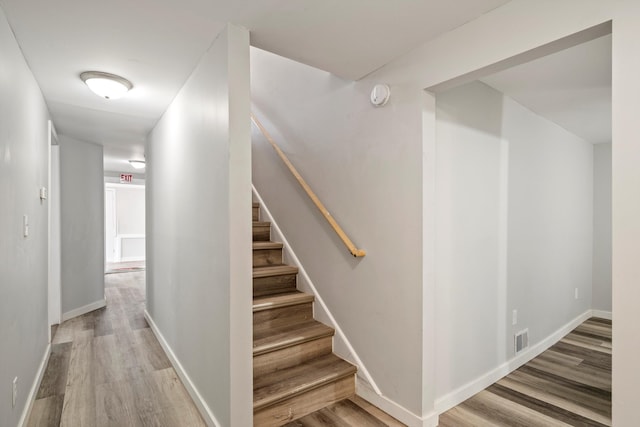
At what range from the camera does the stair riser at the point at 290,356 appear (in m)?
2.17

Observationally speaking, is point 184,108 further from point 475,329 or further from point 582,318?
point 582,318

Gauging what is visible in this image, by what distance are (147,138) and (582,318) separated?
5497mm

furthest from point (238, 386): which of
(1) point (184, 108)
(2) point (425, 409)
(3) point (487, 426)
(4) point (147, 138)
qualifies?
(4) point (147, 138)

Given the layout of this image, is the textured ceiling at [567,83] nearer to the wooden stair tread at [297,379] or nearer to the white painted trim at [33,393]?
the wooden stair tread at [297,379]

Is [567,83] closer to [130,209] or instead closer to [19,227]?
[19,227]

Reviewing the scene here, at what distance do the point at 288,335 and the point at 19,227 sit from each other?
1.71 metres

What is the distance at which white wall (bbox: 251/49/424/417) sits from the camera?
1.96 metres

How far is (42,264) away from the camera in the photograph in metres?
2.57

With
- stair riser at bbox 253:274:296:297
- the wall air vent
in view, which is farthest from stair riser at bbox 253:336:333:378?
the wall air vent

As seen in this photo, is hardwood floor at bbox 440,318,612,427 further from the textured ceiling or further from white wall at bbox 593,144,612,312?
the textured ceiling

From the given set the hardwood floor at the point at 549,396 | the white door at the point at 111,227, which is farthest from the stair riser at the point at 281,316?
the white door at the point at 111,227

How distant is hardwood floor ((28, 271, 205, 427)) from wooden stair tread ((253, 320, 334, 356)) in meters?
0.54

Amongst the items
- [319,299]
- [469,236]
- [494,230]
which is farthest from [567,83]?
[319,299]

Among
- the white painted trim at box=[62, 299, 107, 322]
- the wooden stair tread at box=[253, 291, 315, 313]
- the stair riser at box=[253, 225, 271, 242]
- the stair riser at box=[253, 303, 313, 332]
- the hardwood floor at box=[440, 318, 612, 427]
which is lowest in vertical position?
the hardwood floor at box=[440, 318, 612, 427]
